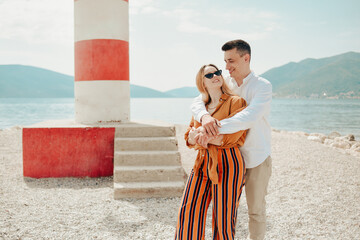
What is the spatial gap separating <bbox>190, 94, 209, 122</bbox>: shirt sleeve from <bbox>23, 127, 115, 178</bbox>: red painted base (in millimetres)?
3062

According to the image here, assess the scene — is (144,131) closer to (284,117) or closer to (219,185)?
(219,185)

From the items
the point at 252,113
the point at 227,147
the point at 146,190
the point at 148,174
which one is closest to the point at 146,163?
the point at 148,174

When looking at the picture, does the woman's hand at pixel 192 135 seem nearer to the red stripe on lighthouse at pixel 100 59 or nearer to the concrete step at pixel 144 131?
the concrete step at pixel 144 131

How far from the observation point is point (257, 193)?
7.86ft

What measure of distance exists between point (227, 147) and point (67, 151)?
3.76m

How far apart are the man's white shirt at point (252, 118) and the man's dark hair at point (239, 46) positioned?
7.8 inches

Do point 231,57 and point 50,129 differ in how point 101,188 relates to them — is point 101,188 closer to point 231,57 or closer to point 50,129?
point 50,129

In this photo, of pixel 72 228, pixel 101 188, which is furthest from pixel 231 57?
pixel 101 188

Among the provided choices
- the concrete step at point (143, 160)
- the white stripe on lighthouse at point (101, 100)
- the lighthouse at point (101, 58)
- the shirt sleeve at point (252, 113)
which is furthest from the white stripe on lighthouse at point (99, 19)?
the shirt sleeve at point (252, 113)

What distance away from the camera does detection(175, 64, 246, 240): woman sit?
2180 mm

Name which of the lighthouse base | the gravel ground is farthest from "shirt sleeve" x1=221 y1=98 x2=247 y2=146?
the lighthouse base

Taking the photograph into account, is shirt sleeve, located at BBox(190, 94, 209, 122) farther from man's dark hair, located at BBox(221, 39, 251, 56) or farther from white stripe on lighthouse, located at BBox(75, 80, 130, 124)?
white stripe on lighthouse, located at BBox(75, 80, 130, 124)

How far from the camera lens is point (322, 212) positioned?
12.6 ft

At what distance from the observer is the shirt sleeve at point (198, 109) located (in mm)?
2229
